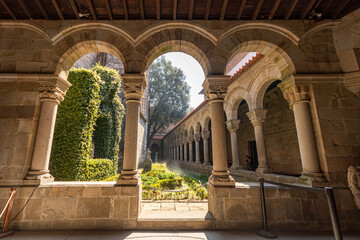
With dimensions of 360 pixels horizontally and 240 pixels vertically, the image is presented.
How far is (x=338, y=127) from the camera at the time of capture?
10.8 feet

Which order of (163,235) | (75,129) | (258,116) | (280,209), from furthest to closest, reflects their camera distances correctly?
(258,116), (75,129), (280,209), (163,235)

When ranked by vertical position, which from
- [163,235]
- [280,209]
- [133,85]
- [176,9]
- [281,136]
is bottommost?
[163,235]

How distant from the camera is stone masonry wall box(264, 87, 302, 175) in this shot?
680 centimetres

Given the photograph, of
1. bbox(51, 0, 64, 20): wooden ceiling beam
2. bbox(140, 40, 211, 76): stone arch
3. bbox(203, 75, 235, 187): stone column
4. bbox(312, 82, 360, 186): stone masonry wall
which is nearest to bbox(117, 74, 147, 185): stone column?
bbox(140, 40, 211, 76): stone arch

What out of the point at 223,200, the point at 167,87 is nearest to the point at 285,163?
the point at 223,200

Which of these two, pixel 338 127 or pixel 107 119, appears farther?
pixel 107 119

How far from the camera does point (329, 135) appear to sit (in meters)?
3.25

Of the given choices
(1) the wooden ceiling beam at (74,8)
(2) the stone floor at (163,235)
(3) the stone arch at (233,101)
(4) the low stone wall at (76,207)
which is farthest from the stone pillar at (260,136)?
(1) the wooden ceiling beam at (74,8)

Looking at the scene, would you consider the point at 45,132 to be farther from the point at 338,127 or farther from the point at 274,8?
the point at 338,127

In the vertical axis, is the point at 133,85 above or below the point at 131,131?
above

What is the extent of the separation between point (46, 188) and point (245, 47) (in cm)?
517

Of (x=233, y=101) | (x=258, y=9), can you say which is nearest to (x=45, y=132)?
(x=258, y=9)

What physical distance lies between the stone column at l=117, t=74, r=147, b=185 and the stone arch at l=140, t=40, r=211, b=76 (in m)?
0.35

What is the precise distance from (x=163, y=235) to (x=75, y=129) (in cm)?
458
